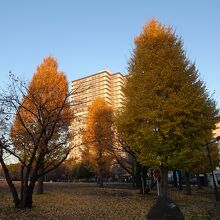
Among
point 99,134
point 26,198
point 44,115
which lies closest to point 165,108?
point 44,115

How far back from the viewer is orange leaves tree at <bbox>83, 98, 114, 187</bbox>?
108ft

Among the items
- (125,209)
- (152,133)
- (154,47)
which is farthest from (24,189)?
(154,47)

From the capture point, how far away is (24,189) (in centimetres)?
1545

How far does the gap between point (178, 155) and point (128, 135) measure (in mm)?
3625

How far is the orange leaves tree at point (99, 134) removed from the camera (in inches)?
1299

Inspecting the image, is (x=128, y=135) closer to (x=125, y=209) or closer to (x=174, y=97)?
(x=174, y=97)

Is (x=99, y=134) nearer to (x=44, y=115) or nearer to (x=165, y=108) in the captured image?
(x=165, y=108)

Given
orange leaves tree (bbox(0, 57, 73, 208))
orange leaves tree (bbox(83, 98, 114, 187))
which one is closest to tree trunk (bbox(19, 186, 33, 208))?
orange leaves tree (bbox(0, 57, 73, 208))

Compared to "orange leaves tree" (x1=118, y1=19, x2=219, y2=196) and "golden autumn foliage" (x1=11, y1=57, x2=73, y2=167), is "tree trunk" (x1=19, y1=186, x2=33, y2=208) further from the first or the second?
"orange leaves tree" (x1=118, y1=19, x2=219, y2=196)

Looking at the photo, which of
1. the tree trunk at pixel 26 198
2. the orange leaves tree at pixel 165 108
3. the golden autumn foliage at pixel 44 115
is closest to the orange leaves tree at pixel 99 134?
the golden autumn foliage at pixel 44 115

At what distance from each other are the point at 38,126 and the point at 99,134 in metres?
14.1

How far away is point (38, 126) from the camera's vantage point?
19094 millimetres

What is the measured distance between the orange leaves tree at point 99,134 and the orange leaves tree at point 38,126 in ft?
27.4

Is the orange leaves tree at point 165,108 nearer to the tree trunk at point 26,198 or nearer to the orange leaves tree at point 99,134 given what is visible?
the tree trunk at point 26,198
